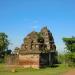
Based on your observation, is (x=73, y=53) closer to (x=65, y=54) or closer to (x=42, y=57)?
(x=65, y=54)

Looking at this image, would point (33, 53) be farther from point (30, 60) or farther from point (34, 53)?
point (30, 60)

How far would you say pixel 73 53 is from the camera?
4422 cm

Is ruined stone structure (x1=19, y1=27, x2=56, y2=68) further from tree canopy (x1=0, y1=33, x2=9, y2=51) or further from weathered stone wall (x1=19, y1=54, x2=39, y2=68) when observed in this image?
tree canopy (x1=0, y1=33, x2=9, y2=51)

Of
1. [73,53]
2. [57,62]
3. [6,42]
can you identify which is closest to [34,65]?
[73,53]

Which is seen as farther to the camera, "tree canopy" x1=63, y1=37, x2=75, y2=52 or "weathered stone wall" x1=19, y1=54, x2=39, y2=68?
"tree canopy" x1=63, y1=37, x2=75, y2=52

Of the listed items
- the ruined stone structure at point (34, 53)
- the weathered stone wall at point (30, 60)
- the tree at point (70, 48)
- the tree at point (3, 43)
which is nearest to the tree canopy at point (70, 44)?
the tree at point (70, 48)

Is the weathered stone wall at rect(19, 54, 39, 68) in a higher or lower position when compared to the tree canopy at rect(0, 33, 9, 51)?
lower

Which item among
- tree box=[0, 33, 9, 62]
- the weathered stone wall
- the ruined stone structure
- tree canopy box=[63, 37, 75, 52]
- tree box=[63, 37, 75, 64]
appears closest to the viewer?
the weathered stone wall

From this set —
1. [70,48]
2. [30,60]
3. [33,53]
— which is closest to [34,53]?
[33,53]

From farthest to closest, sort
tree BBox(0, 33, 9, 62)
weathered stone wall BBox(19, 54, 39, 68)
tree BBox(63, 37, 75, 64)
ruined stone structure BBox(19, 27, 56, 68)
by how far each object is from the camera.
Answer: tree BBox(0, 33, 9, 62) → tree BBox(63, 37, 75, 64) → ruined stone structure BBox(19, 27, 56, 68) → weathered stone wall BBox(19, 54, 39, 68)

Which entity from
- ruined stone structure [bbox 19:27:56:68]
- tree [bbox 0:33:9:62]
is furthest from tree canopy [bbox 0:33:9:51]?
ruined stone structure [bbox 19:27:56:68]

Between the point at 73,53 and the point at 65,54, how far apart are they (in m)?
1.55

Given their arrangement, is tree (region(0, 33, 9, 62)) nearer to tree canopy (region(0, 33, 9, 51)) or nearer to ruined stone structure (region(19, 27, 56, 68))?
tree canopy (region(0, 33, 9, 51))

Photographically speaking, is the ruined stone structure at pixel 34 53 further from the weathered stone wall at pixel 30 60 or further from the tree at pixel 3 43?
the tree at pixel 3 43
